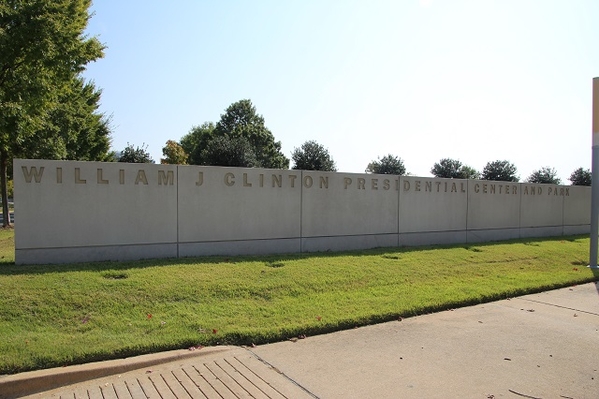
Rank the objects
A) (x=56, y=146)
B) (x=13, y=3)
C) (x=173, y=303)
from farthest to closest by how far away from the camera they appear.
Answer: (x=56, y=146)
(x=13, y=3)
(x=173, y=303)

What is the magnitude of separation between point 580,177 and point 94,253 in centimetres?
4499

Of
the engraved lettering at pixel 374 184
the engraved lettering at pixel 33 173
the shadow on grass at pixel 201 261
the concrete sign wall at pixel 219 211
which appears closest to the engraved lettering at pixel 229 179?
the concrete sign wall at pixel 219 211

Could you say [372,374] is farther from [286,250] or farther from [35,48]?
[35,48]

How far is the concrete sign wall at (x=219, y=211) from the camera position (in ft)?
25.9

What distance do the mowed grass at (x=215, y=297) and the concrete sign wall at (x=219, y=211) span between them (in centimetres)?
64

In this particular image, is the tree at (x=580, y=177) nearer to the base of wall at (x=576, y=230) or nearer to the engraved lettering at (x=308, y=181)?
the base of wall at (x=576, y=230)

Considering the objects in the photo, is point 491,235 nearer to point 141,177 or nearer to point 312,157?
point 141,177

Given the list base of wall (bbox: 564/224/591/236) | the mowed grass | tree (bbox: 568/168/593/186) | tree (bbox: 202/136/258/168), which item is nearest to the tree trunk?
tree (bbox: 202/136/258/168)

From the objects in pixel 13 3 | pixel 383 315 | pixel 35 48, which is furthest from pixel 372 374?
pixel 13 3

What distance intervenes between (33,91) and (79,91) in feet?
37.1

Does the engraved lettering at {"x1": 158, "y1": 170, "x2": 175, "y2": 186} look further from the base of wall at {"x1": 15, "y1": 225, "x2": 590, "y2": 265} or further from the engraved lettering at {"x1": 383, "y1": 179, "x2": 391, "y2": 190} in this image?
the engraved lettering at {"x1": 383, "y1": 179, "x2": 391, "y2": 190}

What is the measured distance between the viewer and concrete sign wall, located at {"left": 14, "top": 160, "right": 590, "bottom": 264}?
789cm

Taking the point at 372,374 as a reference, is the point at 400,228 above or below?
above

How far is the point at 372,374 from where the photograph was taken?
4316 mm
